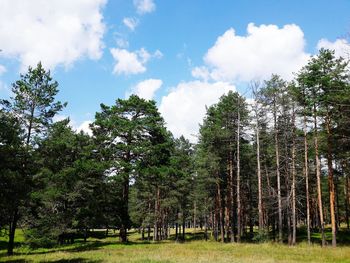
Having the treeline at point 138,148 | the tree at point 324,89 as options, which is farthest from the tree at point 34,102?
Answer: the tree at point 324,89

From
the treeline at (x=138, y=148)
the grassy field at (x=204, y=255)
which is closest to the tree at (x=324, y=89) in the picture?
the treeline at (x=138, y=148)

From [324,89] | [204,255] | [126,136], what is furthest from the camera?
[126,136]

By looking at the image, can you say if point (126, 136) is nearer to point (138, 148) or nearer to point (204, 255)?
point (138, 148)

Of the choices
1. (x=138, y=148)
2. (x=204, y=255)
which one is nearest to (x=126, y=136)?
(x=138, y=148)

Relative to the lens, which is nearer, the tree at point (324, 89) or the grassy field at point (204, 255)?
the grassy field at point (204, 255)

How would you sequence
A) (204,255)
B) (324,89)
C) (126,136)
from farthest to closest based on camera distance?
(126,136), (324,89), (204,255)

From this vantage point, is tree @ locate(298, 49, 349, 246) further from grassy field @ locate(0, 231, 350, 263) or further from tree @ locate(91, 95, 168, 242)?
tree @ locate(91, 95, 168, 242)

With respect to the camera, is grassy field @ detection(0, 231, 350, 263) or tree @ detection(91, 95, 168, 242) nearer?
grassy field @ detection(0, 231, 350, 263)

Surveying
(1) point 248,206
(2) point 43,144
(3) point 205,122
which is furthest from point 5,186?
(1) point 248,206

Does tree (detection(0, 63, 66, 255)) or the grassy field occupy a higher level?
tree (detection(0, 63, 66, 255))

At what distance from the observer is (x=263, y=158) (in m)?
47.7

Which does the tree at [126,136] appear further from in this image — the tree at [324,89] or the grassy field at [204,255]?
the tree at [324,89]

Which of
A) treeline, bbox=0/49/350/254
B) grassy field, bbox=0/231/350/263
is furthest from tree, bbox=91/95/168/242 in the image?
grassy field, bbox=0/231/350/263

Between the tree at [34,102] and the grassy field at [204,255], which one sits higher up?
the tree at [34,102]
